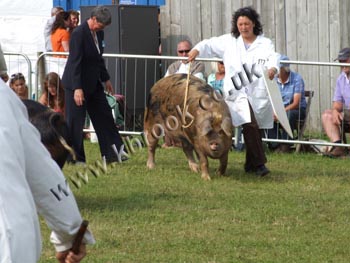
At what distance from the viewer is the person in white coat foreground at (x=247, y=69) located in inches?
432

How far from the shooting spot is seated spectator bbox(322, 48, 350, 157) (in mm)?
12953

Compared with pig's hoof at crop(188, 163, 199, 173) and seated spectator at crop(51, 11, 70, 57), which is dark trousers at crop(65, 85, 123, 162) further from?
seated spectator at crop(51, 11, 70, 57)

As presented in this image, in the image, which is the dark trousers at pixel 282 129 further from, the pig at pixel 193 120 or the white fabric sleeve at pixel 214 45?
the white fabric sleeve at pixel 214 45

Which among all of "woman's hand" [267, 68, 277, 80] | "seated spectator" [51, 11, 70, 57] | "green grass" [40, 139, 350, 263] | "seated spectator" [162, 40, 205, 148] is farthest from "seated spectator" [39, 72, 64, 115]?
"woman's hand" [267, 68, 277, 80]

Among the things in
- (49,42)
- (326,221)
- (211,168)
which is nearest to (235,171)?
(211,168)

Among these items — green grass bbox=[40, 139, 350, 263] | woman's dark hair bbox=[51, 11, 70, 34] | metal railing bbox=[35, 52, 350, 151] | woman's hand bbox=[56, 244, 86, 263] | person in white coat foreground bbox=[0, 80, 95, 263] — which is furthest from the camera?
woman's dark hair bbox=[51, 11, 70, 34]

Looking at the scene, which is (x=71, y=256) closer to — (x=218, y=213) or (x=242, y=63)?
(x=218, y=213)

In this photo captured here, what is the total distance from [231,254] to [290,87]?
645cm

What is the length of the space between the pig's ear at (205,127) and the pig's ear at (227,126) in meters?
0.14

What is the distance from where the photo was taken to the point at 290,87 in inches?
535

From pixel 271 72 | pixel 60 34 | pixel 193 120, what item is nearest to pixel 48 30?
pixel 60 34

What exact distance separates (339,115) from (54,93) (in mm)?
3702

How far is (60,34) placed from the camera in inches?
627

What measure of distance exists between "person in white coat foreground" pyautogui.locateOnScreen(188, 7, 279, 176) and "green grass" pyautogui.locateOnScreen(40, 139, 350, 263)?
464 mm
